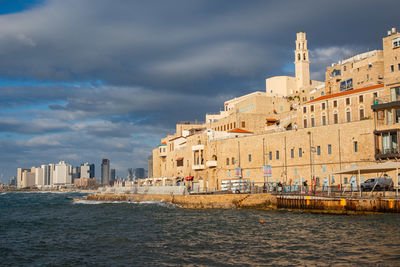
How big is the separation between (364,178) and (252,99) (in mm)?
34988

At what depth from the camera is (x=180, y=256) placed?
64.7ft

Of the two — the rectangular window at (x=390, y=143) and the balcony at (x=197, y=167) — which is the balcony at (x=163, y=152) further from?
the rectangular window at (x=390, y=143)

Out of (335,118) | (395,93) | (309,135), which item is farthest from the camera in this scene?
(335,118)

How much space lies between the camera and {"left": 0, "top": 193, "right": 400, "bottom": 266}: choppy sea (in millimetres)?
18438

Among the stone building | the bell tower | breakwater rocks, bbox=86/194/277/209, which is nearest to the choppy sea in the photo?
breakwater rocks, bbox=86/194/277/209

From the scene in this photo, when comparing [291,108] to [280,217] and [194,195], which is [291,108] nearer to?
[194,195]

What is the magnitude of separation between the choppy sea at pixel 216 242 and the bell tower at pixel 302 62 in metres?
60.5

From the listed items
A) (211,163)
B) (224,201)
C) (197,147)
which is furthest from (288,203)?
(197,147)

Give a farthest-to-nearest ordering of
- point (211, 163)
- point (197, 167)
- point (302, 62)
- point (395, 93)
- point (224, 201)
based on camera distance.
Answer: point (302, 62) < point (197, 167) < point (211, 163) < point (224, 201) < point (395, 93)

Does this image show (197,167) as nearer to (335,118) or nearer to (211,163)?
(211,163)

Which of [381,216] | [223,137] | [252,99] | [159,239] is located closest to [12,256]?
[159,239]

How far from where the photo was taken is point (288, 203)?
38.4 m

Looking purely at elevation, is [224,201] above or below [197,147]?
below

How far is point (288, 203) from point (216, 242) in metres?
17.0
